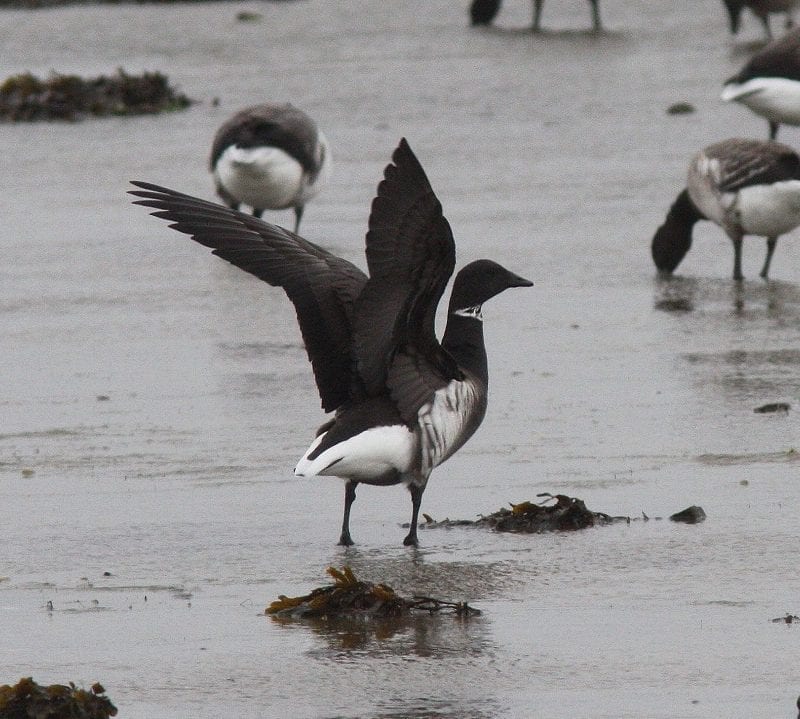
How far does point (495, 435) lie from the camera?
757 cm

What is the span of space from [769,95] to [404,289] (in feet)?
29.6

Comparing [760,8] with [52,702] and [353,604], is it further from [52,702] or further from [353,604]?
[52,702]

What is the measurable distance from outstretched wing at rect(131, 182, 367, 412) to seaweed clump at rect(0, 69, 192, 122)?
11.4 metres

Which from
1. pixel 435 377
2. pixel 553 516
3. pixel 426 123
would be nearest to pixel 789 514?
pixel 553 516

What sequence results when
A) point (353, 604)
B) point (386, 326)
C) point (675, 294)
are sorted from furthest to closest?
point (675, 294) < point (386, 326) < point (353, 604)

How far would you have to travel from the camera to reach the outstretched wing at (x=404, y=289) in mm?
5520

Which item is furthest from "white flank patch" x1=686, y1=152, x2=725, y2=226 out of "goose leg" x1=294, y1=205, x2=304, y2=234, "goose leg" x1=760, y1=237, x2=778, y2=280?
"goose leg" x1=294, y1=205, x2=304, y2=234

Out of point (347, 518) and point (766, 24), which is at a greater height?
point (766, 24)

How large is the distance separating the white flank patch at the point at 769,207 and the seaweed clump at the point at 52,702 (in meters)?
7.06

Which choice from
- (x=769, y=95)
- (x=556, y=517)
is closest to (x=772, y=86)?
(x=769, y=95)

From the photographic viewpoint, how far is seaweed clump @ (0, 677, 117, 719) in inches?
170

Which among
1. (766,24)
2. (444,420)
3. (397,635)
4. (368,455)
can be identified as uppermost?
(766,24)

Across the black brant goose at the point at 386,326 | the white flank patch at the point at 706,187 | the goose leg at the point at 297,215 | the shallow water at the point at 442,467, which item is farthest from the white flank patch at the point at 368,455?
the goose leg at the point at 297,215

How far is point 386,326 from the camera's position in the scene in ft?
19.3
